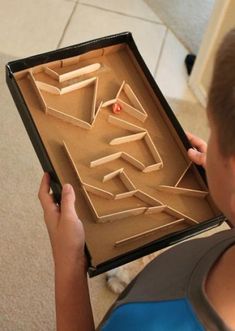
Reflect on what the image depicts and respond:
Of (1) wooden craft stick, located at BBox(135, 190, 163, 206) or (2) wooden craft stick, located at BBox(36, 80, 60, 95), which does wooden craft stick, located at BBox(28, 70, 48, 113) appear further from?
(1) wooden craft stick, located at BBox(135, 190, 163, 206)

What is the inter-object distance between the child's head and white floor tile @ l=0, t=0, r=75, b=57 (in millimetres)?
1157

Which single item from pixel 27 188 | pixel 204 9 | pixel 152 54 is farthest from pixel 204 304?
pixel 204 9

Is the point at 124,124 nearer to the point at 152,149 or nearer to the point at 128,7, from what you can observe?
the point at 152,149

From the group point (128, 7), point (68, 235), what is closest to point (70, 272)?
point (68, 235)

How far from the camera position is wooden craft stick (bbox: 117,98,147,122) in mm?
789

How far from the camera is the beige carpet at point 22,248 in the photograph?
1.08m

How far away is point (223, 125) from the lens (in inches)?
15.9

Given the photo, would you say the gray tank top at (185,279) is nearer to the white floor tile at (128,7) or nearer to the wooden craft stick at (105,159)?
the wooden craft stick at (105,159)

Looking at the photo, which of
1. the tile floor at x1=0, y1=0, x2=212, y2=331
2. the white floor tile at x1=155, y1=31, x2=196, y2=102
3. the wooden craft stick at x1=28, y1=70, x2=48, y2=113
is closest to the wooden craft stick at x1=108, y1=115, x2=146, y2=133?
the wooden craft stick at x1=28, y1=70, x2=48, y2=113

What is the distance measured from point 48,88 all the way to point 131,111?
0.48ft

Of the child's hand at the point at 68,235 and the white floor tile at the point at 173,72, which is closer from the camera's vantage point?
the child's hand at the point at 68,235

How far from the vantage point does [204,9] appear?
5.83 ft

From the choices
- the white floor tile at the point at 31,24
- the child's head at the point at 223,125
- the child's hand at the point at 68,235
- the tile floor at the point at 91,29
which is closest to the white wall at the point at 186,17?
the tile floor at the point at 91,29

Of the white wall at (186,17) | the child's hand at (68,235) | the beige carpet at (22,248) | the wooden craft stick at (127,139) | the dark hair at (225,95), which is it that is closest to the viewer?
the dark hair at (225,95)
